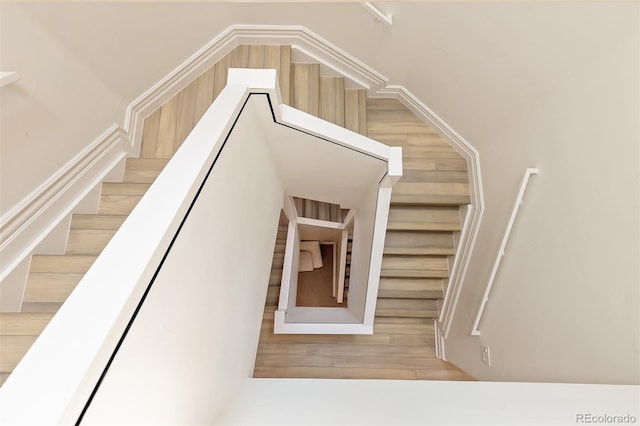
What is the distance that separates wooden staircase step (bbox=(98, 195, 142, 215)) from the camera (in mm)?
2318

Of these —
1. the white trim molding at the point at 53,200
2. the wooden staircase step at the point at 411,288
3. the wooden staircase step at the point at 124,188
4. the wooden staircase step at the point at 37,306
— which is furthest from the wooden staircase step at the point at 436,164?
the wooden staircase step at the point at 37,306

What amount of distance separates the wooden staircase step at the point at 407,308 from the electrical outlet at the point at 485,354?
929 millimetres

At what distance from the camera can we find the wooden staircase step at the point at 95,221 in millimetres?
2123

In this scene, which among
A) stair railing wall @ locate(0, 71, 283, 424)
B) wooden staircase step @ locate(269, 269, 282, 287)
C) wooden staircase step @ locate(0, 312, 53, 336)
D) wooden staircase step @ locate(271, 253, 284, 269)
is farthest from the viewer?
wooden staircase step @ locate(271, 253, 284, 269)

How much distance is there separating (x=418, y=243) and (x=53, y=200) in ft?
9.88

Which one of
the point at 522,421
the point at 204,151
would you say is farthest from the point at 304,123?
the point at 522,421

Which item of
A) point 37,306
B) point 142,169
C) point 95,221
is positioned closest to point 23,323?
point 37,306

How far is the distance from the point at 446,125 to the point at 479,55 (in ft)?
3.23

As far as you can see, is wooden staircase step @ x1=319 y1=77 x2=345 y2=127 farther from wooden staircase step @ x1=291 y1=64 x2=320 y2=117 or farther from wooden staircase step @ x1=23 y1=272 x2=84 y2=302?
wooden staircase step @ x1=23 y1=272 x2=84 y2=302

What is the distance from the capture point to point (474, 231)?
3.04m

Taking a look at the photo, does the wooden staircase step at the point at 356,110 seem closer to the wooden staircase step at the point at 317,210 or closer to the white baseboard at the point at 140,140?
the white baseboard at the point at 140,140

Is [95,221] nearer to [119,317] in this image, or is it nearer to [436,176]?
[119,317]

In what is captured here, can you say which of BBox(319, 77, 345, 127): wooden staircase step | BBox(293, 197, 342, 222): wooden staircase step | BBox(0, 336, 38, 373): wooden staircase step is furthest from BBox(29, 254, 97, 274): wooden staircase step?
BBox(293, 197, 342, 222): wooden staircase step

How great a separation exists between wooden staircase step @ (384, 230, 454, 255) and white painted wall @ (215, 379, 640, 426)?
2.08 m
